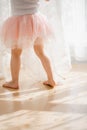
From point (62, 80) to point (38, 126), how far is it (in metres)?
0.76

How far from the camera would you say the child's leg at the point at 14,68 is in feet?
6.56

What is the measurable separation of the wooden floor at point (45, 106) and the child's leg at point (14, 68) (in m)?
0.05

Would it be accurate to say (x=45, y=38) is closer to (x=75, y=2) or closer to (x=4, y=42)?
(x=4, y=42)

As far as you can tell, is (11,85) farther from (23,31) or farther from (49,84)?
(23,31)

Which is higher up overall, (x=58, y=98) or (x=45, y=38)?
(x=45, y=38)

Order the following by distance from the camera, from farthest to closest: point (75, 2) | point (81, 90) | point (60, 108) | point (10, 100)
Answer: point (75, 2) → point (81, 90) → point (10, 100) → point (60, 108)

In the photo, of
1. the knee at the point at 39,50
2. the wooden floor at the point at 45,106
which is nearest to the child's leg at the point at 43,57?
the knee at the point at 39,50

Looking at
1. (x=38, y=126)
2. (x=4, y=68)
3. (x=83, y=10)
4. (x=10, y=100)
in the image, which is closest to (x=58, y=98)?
(x=10, y=100)

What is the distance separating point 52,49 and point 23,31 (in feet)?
1.36

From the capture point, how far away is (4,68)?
222 cm

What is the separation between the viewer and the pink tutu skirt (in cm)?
190

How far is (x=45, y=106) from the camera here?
1.71 meters

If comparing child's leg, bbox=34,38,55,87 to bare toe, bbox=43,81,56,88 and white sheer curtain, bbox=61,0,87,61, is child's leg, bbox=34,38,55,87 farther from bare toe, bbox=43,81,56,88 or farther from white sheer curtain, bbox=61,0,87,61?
Result: white sheer curtain, bbox=61,0,87,61

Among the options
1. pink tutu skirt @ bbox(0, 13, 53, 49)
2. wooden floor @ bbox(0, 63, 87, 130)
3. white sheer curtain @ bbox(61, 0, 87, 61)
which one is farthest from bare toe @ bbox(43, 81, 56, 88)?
white sheer curtain @ bbox(61, 0, 87, 61)
